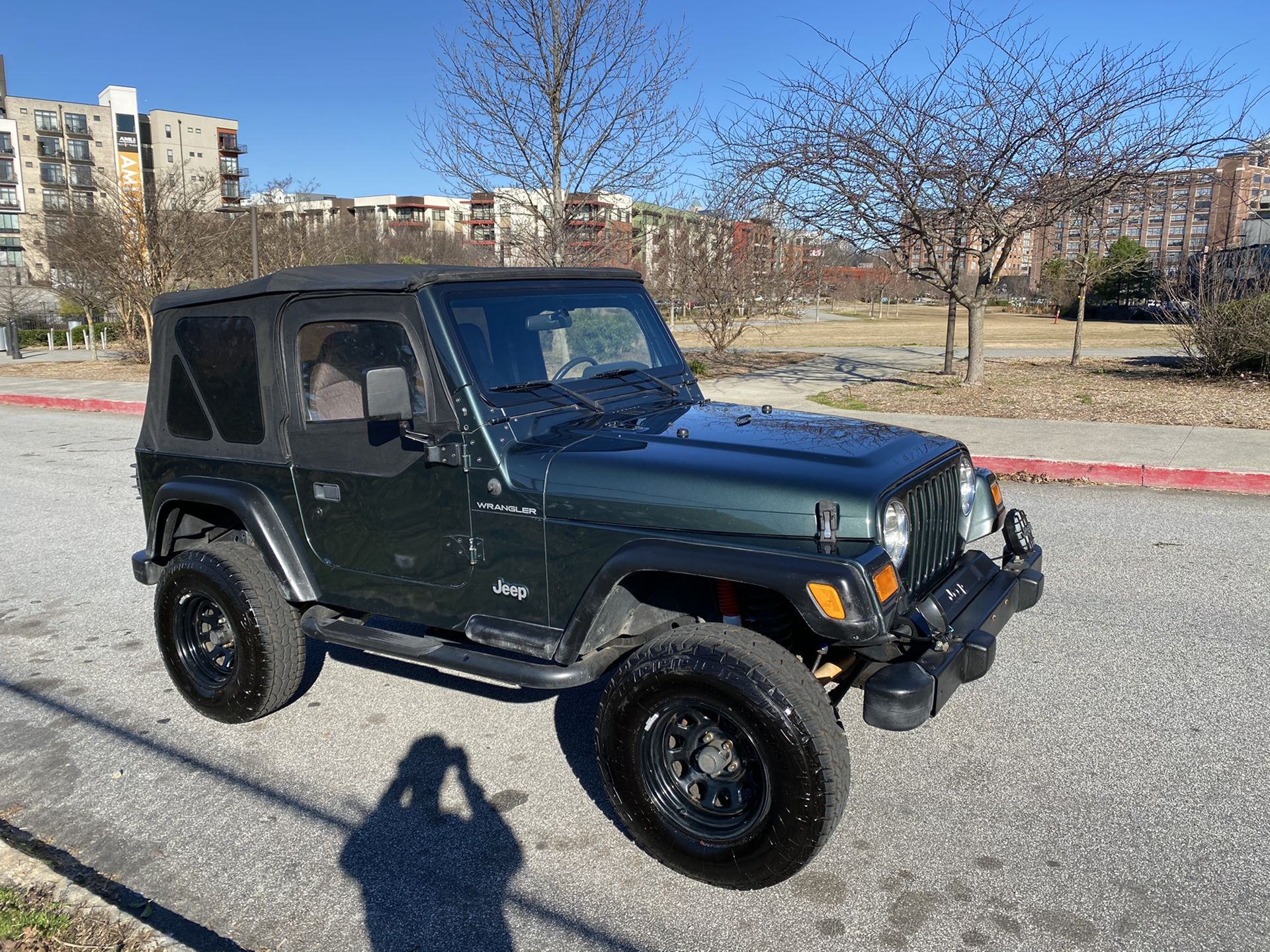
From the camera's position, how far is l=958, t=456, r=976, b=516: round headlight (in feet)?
12.6

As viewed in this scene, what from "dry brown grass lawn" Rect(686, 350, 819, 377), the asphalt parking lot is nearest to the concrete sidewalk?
the asphalt parking lot

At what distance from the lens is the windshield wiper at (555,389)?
354 cm

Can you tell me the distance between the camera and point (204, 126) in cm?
9725

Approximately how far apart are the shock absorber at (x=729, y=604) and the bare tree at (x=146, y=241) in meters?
21.9

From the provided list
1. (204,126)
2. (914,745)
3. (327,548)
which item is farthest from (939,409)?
(204,126)

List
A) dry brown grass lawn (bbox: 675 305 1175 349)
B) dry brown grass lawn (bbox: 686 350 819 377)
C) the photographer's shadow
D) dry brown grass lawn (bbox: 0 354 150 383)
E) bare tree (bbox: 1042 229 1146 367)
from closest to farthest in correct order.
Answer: the photographer's shadow → bare tree (bbox: 1042 229 1146 367) → dry brown grass lawn (bbox: 686 350 819 377) → dry brown grass lawn (bbox: 0 354 150 383) → dry brown grass lawn (bbox: 675 305 1175 349)

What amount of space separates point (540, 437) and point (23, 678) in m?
3.35

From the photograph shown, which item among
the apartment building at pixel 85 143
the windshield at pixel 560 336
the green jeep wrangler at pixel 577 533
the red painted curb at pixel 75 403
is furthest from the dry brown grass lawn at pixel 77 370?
the apartment building at pixel 85 143

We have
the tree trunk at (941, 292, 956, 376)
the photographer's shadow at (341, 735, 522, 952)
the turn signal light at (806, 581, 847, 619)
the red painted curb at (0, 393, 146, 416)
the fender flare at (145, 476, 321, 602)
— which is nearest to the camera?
the turn signal light at (806, 581, 847, 619)

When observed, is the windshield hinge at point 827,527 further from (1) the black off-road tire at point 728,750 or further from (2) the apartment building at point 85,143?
(2) the apartment building at point 85,143

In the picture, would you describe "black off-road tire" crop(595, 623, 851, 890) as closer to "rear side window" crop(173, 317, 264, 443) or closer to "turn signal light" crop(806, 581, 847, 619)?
"turn signal light" crop(806, 581, 847, 619)

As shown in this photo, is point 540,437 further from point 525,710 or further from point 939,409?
point 939,409

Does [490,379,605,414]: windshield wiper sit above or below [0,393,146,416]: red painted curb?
above

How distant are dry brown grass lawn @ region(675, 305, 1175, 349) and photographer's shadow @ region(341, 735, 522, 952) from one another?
23.9m
